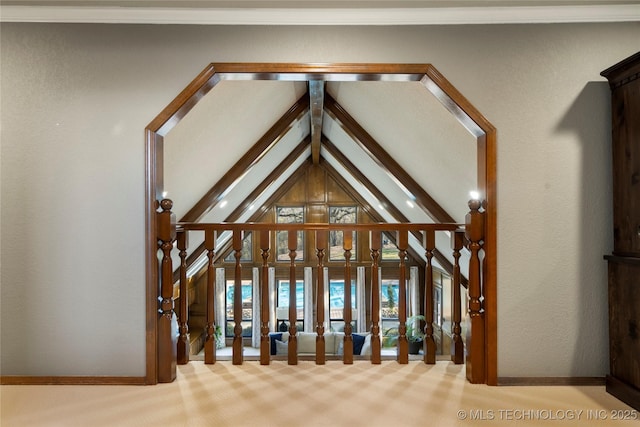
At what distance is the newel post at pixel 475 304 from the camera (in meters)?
2.19

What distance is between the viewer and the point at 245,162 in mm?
4418

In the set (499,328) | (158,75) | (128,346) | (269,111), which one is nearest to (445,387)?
(499,328)

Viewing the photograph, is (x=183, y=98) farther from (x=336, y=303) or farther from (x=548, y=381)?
(x=336, y=303)

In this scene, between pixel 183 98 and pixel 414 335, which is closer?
pixel 183 98

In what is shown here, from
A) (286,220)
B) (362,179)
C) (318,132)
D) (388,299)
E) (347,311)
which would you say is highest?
(318,132)

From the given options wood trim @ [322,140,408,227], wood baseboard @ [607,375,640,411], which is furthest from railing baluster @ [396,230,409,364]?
wood trim @ [322,140,408,227]

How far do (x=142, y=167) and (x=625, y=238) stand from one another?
7.58ft

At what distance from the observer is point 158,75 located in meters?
2.18

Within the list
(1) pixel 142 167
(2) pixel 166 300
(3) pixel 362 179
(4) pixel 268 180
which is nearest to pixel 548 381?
(2) pixel 166 300

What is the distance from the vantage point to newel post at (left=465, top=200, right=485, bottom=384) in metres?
2.19

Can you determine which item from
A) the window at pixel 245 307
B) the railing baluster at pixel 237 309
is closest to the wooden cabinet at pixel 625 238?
the railing baluster at pixel 237 309

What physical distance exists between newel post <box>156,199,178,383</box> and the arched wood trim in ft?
0.09

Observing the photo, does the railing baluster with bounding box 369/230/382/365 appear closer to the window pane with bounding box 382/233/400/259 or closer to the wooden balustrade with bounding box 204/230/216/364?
the wooden balustrade with bounding box 204/230/216/364

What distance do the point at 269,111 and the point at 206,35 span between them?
1.83 meters
